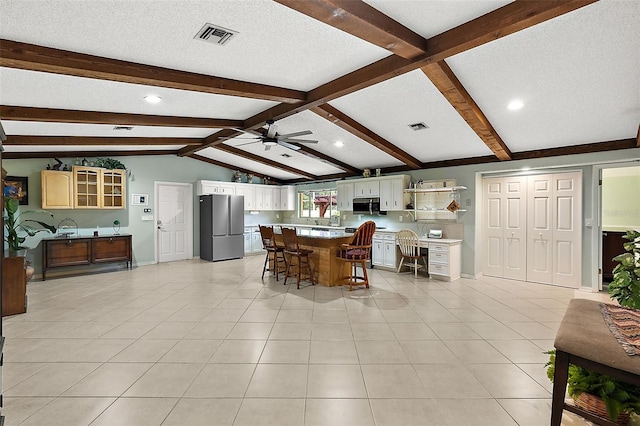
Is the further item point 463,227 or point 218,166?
point 218,166

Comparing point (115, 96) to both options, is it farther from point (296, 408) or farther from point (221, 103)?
point (296, 408)

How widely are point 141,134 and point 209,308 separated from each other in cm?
365

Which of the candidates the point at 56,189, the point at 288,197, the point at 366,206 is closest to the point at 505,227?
the point at 366,206

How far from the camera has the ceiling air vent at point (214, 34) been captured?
241 cm

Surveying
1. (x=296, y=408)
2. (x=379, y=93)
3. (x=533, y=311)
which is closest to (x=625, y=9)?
(x=379, y=93)

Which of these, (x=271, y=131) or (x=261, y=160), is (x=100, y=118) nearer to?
(x=271, y=131)

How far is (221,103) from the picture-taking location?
14.2 feet

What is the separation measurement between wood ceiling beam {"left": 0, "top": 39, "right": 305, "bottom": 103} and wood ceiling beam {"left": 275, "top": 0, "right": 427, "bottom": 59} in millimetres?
1665

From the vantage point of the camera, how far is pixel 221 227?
26.1ft

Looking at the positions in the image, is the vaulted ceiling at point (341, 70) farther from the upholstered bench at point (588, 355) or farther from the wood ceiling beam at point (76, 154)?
the upholstered bench at point (588, 355)

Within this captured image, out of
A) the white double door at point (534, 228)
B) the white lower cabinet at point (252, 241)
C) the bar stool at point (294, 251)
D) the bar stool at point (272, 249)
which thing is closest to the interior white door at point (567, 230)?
the white double door at point (534, 228)

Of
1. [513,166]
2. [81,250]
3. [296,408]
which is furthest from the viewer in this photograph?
[81,250]

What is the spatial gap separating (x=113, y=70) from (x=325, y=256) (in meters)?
3.92

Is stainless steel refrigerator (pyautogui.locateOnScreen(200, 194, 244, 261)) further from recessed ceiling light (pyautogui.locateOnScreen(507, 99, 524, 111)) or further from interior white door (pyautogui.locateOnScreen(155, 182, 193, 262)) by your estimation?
recessed ceiling light (pyautogui.locateOnScreen(507, 99, 524, 111))
